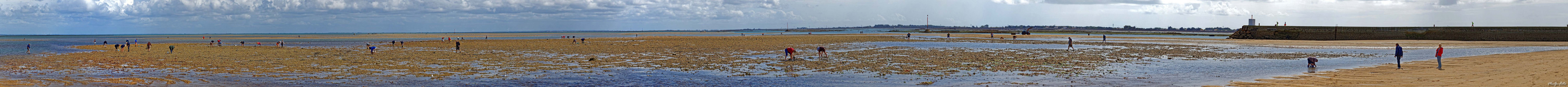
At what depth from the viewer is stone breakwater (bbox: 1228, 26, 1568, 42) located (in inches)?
1858

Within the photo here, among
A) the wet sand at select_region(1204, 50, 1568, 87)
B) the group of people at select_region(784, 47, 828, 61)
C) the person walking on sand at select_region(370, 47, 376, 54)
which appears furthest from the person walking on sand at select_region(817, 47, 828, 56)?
the person walking on sand at select_region(370, 47, 376, 54)

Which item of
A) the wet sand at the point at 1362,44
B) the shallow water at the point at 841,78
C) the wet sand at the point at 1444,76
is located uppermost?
the wet sand at the point at 1444,76

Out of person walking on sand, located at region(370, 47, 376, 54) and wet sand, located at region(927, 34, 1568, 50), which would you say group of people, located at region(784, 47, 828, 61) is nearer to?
person walking on sand, located at region(370, 47, 376, 54)

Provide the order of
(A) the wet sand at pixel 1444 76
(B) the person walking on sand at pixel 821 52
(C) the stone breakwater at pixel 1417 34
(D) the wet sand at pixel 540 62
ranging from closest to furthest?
(A) the wet sand at pixel 1444 76 < (D) the wet sand at pixel 540 62 < (B) the person walking on sand at pixel 821 52 < (C) the stone breakwater at pixel 1417 34

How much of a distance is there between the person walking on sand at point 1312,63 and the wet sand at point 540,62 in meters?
3.73

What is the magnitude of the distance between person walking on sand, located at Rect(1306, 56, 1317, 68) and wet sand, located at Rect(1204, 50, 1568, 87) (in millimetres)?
452

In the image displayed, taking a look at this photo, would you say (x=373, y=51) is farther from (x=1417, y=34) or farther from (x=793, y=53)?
(x=1417, y=34)

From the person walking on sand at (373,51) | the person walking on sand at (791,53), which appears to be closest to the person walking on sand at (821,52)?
the person walking on sand at (791,53)

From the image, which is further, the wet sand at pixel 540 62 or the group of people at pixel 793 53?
the group of people at pixel 793 53

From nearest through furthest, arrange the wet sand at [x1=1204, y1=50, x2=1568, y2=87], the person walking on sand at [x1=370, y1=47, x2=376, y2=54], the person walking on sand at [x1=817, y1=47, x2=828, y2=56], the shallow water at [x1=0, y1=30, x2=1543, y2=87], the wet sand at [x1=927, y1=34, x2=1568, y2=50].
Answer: the wet sand at [x1=1204, y1=50, x2=1568, y2=87] < the shallow water at [x1=0, y1=30, x2=1543, y2=87] < the person walking on sand at [x1=817, y1=47, x2=828, y2=56] < the person walking on sand at [x1=370, y1=47, x2=376, y2=54] < the wet sand at [x1=927, y1=34, x2=1568, y2=50]

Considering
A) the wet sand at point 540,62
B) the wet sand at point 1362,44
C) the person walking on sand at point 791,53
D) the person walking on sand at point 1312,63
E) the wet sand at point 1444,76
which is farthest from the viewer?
the wet sand at point 1362,44

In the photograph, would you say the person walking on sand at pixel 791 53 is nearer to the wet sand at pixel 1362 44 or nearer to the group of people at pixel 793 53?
the group of people at pixel 793 53

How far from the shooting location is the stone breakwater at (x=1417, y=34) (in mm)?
47188

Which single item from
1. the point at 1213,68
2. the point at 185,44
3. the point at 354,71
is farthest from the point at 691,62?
the point at 185,44
